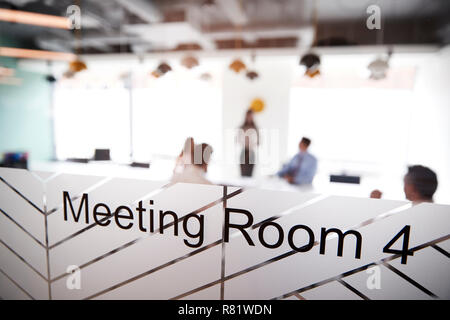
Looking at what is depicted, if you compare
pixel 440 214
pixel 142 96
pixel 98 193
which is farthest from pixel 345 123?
pixel 98 193

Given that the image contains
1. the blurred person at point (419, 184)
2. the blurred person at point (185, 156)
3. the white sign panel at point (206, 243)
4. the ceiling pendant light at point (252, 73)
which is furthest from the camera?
the ceiling pendant light at point (252, 73)

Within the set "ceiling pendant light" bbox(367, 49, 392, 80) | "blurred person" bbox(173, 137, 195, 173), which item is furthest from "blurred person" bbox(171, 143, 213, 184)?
"ceiling pendant light" bbox(367, 49, 392, 80)

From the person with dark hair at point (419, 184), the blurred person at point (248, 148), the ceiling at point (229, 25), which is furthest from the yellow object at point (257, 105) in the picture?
the person with dark hair at point (419, 184)

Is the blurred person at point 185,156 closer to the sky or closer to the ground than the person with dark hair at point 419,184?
closer to the sky

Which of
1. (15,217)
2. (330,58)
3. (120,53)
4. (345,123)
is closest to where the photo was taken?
(15,217)

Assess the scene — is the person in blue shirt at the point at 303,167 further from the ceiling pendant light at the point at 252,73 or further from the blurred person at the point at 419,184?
the ceiling pendant light at the point at 252,73

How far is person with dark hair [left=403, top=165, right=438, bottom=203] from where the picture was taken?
2121 millimetres

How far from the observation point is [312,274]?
211 centimetres

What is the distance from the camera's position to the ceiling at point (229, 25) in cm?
449

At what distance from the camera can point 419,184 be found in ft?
7.06

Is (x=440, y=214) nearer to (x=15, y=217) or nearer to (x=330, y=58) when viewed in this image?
(x=15, y=217)

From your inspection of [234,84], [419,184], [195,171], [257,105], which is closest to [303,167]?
[419,184]

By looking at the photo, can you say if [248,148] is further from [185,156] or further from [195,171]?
[195,171]
